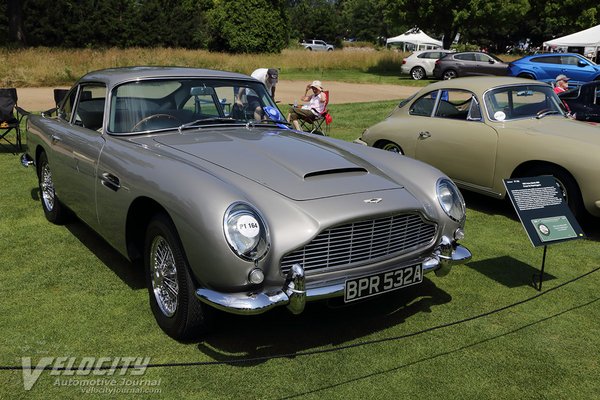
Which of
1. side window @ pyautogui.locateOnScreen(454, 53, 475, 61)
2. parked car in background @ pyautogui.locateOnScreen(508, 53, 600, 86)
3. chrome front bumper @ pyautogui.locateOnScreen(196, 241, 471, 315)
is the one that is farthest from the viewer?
side window @ pyautogui.locateOnScreen(454, 53, 475, 61)

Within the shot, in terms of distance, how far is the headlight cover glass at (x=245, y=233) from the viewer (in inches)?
110

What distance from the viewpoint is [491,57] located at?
24.4 m

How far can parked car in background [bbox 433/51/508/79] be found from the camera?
23.8 meters

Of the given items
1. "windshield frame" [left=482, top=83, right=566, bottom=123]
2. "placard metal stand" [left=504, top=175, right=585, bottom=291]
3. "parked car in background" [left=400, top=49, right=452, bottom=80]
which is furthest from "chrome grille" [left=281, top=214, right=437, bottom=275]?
"parked car in background" [left=400, top=49, right=452, bottom=80]

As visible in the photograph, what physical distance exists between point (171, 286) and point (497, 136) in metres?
4.26

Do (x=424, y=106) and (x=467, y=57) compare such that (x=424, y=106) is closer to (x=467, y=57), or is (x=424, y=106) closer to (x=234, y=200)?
(x=234, y=200)

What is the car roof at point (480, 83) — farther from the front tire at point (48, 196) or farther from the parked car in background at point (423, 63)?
the parked car in background at point (423, 63)

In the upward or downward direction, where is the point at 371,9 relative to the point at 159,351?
upward

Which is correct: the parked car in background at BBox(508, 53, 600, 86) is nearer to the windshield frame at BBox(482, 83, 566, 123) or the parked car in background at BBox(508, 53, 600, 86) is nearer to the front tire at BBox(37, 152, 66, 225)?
the windshield frame at BBox(482, 83, 566, 123)

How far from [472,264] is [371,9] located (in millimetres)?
93857

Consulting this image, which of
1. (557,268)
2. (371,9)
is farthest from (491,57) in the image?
(371,9)

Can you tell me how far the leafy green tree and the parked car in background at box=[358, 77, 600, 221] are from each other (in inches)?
1413

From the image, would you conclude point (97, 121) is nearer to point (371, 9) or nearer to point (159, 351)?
point (159, 351)

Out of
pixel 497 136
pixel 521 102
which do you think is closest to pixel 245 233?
pixel 497 136
